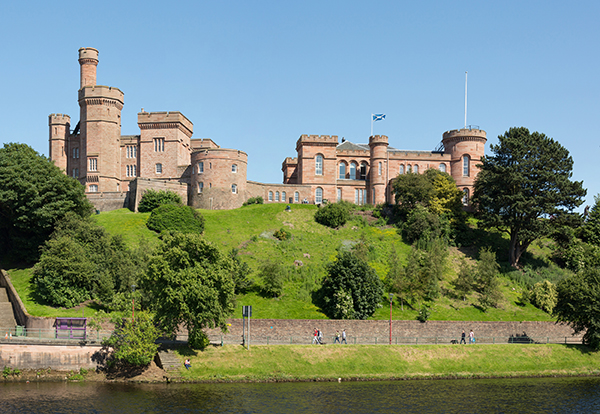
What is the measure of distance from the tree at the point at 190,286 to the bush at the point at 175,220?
24375 mm

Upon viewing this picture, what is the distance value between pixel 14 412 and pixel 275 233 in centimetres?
4033

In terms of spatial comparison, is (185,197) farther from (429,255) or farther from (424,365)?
(424,365)

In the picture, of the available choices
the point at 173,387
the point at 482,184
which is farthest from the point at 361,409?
the point at 482,184

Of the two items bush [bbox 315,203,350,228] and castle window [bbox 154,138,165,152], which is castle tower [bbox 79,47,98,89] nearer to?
castle window [bbox 154,138,165,152]

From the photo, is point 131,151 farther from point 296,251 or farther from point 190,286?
point 190,286

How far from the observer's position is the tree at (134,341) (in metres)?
37.4

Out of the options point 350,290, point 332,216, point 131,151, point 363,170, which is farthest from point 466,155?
point 131,151

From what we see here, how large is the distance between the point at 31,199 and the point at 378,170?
4619cm

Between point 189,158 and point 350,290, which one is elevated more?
point 189,158

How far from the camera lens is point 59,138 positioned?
86688mm

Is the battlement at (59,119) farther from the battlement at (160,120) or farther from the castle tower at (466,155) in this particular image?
the castle tower at (466,155)

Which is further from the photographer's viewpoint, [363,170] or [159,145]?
[363,170]

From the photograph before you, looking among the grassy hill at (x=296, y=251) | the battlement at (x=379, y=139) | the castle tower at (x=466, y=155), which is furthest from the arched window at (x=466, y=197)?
the grassy hill at (x=296, y=251)

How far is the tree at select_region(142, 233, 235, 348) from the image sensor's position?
1515 inches
